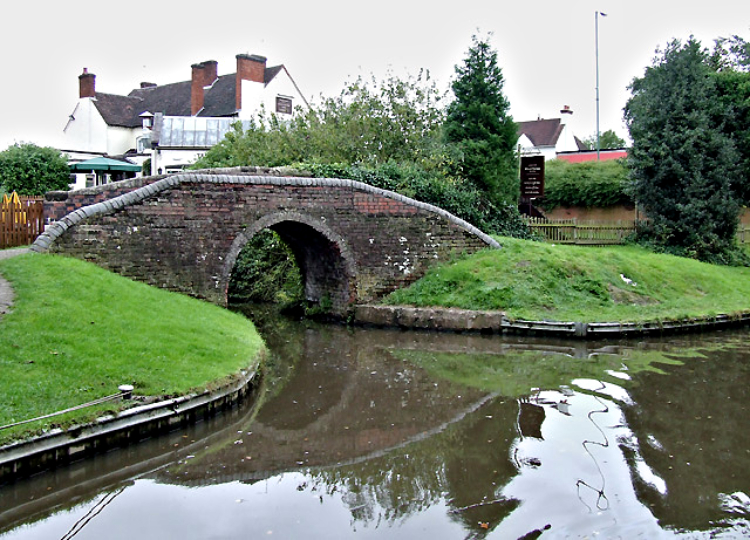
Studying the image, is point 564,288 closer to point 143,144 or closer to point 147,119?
point 143,144

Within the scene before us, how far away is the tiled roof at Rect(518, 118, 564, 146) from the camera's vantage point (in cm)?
5059

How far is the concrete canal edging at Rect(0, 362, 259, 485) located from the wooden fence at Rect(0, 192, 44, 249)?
8.45 meters

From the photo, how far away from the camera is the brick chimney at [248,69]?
123 ft

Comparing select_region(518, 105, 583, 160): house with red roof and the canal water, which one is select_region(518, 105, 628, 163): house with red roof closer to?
select_region(518, 105, 583, 160): house with red roof

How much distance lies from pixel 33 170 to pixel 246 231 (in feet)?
71.9

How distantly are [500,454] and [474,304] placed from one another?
28.8ft

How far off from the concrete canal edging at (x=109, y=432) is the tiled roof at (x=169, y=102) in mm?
31804

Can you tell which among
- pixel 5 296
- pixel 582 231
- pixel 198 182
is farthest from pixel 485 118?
pixel 5 296

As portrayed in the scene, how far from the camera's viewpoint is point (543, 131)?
51812mm

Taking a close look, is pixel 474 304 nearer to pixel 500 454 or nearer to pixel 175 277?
pixel 175 277

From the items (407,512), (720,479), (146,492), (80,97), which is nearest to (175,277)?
(146,492)

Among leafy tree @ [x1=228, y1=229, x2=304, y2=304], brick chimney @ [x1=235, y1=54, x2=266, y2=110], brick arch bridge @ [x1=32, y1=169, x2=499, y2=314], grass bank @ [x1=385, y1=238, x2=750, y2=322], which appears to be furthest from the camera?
brick chimney @ [x1=235, y1=54, x2=266, y2=110]

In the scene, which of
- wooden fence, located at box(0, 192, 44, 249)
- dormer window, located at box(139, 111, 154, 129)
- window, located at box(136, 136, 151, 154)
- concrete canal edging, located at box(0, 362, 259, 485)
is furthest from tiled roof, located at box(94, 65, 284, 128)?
concrete canal edging, located at box(0, 362, 259, 485)

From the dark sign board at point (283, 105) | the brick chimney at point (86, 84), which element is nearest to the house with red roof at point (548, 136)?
the dark sign board at point (283, 105)
